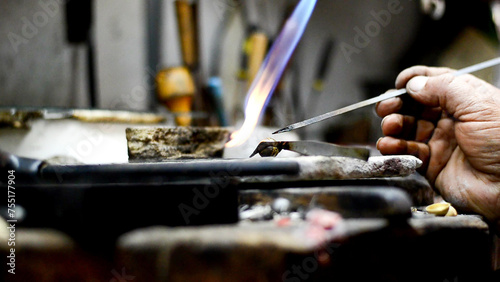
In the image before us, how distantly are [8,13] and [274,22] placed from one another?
3.05m

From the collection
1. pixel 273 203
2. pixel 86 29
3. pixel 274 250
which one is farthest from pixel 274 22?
pixel 274 250

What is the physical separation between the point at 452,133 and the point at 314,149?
2.90 ft

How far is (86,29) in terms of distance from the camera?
277 centimetres

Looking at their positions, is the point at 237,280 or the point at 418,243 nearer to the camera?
the point at 237,280

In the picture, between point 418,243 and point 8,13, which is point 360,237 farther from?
point 8,13

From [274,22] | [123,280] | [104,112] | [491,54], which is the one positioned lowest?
[123,280]

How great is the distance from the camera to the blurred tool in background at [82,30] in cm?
265
